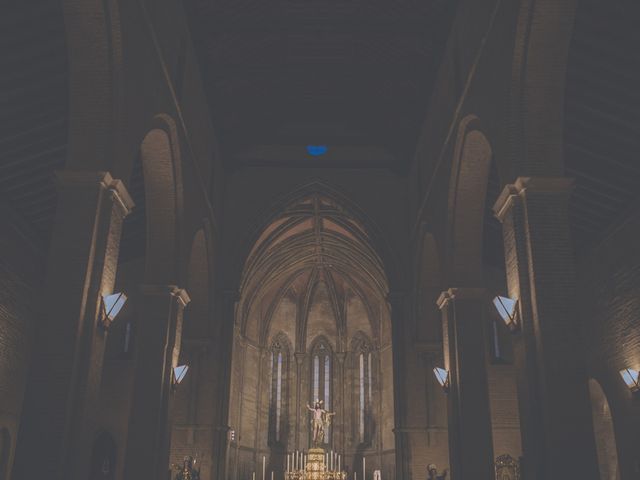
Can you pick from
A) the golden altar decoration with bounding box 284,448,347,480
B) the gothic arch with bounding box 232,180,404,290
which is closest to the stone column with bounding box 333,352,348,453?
the golden altar decoration with bounding box 284,448,347,480

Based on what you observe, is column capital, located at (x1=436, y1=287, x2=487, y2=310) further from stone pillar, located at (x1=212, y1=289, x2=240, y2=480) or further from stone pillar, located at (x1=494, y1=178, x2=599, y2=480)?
stone pillar, located at (x1=212, y1=289, x2=240, y2=480)

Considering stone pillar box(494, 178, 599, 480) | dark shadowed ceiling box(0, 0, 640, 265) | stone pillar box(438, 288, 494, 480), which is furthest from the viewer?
stone pillar box(438, 288, 494, 480)

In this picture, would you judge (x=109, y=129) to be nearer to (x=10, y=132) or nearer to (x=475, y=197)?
(x=10, y=132)

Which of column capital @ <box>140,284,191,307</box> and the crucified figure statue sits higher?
column capital @ <box>140,284,191,307</box>

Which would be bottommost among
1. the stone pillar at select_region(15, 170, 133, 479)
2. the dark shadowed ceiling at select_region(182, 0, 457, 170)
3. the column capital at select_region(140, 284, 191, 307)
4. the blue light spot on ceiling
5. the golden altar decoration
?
the golden altar decoration

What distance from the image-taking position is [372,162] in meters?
19.6

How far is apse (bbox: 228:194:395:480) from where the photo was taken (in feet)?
85.3

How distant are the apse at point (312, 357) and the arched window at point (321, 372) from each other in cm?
5

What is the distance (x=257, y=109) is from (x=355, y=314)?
15347mm

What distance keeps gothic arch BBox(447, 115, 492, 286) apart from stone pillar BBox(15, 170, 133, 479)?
6.26 metres

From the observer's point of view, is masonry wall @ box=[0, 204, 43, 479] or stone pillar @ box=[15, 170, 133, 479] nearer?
stone pillar @ box=[15, 170, 133, 479]

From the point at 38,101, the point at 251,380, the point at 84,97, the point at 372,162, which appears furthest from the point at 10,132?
the point at 251,380

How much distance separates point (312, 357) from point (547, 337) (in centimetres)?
2347

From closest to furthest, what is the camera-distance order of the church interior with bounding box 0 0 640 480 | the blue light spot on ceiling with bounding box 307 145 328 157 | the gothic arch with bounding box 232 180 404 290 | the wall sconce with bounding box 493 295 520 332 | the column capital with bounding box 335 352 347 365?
the church interior with bounding box 0 0 640 480 → the wall sconce with bounding box 493 295 520 332 → the gothic arch with bounding box 232 180 404 290 → the blue light spot on ceiling with bounding box 307 145 328 157 → the column capital with bounding box 335 352 347 365
